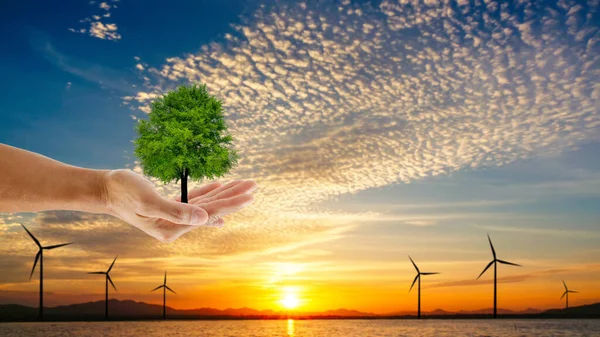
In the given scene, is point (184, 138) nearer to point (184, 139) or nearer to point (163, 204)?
point (184, 139)

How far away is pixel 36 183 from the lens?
638cm

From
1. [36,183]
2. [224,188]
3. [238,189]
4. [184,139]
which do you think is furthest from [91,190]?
[184,139]

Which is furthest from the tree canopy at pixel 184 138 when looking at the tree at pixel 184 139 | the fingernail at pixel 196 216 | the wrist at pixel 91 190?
the wrist at pixel 91 190

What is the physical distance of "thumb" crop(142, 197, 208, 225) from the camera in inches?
417

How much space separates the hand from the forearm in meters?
0.95

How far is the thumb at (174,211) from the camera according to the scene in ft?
34.7

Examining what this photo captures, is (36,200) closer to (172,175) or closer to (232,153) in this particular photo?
(172,175)

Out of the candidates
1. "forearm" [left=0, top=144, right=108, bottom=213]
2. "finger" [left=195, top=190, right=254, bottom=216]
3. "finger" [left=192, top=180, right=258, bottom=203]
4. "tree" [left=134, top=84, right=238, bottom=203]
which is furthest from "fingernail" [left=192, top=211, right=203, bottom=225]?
"tree" [left=134, top=84, right=238, bottom=203]

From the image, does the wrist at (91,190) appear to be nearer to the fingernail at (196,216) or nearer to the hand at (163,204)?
the hand at (163,204)

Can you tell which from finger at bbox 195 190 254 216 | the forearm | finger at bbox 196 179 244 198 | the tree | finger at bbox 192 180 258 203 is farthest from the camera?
the tree

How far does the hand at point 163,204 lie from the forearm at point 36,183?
3.13ft

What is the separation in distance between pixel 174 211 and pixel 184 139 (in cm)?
1427

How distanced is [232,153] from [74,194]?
22387 mm

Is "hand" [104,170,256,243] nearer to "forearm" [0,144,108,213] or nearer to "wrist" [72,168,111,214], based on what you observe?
"wrist" [72,168,111,214]
